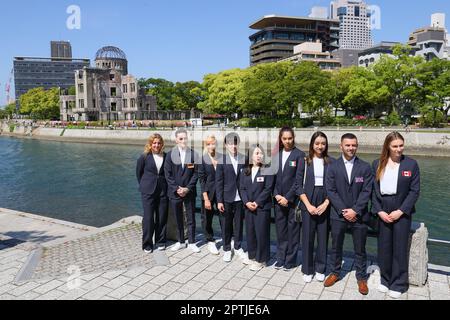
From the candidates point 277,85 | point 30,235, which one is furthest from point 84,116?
point 30,235

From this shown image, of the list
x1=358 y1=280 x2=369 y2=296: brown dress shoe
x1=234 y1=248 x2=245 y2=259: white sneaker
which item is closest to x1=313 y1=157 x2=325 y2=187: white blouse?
x1=358 y1=280 x2=369 y2=296: brown dress shoe

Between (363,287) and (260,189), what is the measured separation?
214cm

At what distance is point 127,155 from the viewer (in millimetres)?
41594

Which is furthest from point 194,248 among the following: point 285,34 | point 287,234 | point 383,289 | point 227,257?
point 285,34

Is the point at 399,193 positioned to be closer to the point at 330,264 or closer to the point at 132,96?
the point at 330,264

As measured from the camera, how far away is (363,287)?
17.7 feet

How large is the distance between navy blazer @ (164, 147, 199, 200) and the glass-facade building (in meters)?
168

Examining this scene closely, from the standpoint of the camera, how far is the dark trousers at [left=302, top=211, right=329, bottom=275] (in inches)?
231

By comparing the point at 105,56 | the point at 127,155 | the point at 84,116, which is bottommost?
the point at 127,155

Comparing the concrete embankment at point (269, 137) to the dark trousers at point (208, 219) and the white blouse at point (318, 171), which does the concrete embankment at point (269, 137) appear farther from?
the white blouse at point (318, 171)

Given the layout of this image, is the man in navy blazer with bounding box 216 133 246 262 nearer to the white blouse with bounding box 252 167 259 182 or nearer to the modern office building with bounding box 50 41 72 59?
the white blouse with bounding box 252 167 259 182

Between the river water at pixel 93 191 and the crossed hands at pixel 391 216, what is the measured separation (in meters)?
6.58
